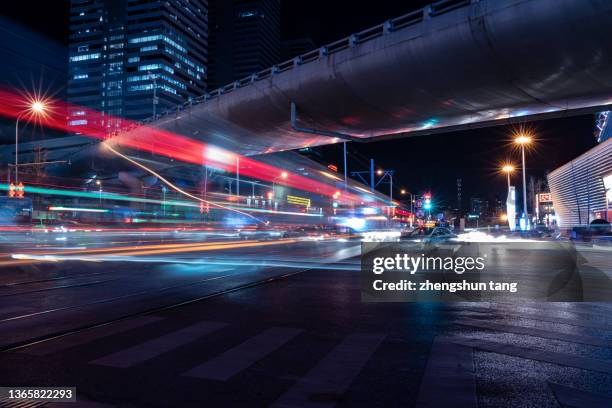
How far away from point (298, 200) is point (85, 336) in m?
42.8

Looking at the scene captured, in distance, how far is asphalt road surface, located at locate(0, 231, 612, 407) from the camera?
14.5 ft

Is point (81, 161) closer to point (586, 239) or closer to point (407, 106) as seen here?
point (407, 106)

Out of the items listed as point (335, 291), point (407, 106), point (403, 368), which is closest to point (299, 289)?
point (335, 291)

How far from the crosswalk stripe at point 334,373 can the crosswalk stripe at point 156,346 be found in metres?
2.09

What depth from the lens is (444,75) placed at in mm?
22500

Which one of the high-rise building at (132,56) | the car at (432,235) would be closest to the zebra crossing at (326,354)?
the car at (432,235)

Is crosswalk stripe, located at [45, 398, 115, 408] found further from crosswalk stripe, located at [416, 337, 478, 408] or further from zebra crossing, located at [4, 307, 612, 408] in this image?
crosswalk stripe, located at [416, 337, 478, 408]

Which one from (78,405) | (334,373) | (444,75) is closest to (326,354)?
(334,373)

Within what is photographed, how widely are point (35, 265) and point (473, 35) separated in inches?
788

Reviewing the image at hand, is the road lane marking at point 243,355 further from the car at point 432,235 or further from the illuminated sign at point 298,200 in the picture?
the illuminated sign at point 298,200

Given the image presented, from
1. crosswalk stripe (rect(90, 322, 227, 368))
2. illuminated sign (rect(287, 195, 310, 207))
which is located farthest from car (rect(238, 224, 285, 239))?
crosswalk stripe (rect(90, 322, 227, 368))

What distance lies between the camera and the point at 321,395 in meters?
4.38

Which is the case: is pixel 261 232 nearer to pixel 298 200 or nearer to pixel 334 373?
pixel 298 200

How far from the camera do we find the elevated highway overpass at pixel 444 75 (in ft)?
60.2
